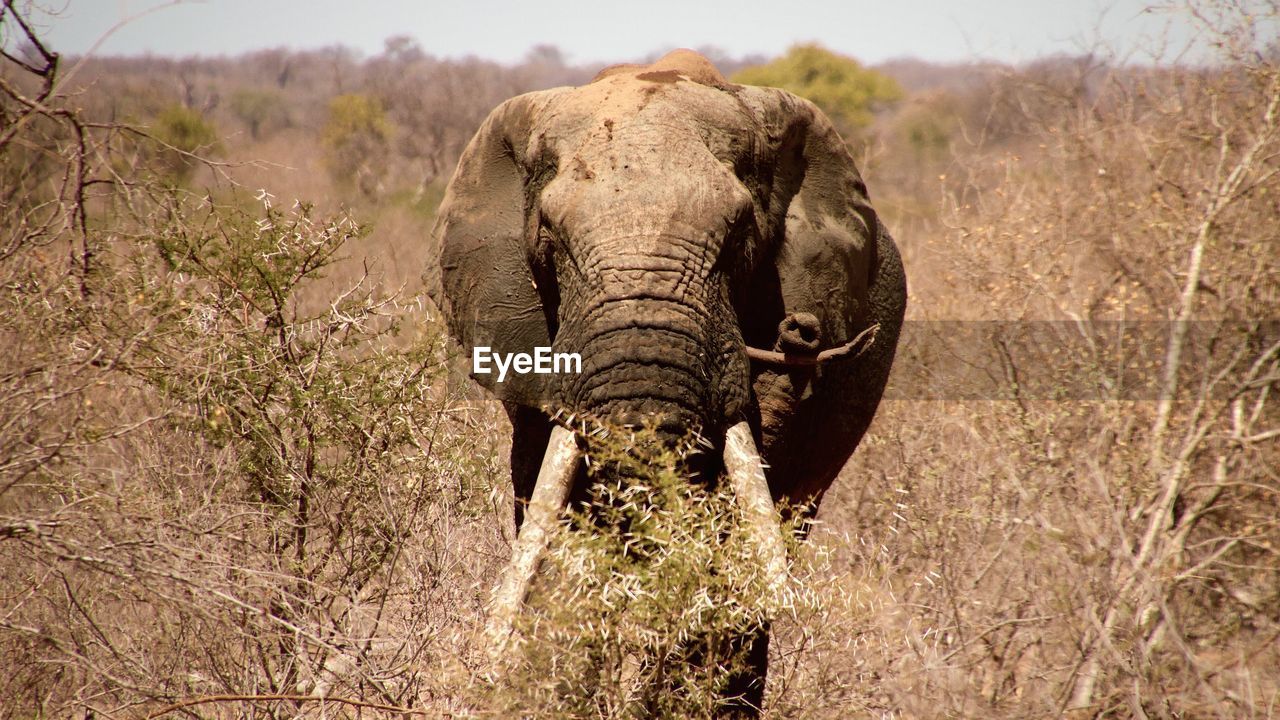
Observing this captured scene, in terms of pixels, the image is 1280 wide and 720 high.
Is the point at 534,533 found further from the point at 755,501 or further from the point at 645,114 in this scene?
the point at 645,114

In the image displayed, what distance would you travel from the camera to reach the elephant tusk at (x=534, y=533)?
3424 millimetres

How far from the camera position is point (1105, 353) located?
6.44 m

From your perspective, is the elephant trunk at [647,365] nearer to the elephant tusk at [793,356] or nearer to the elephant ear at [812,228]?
the elephant tusk at [793,356]

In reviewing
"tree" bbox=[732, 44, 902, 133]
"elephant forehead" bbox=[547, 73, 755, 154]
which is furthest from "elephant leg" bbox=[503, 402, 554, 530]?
"tree" bbox=[732, 44, 902, 133]

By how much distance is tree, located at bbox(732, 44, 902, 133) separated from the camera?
28.5m

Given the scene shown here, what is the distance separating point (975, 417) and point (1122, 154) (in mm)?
2907

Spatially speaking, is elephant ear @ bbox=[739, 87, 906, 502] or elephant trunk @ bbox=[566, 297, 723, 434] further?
elephant ear @ bbox=[739, 87, 906, 502]

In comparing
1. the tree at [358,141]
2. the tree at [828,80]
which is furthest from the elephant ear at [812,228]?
the tree at [828,80]

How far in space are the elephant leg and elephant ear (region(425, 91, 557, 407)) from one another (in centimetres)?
14

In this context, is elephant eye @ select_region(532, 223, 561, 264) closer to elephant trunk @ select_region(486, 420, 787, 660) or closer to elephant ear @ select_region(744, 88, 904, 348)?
elephant trunk @ select_region(486, 420, 787, 660)

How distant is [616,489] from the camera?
342 centimetres

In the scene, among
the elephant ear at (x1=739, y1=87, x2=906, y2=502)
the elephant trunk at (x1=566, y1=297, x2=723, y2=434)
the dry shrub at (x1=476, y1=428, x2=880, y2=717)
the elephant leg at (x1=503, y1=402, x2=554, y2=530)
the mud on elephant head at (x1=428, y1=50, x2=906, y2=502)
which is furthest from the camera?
the elephant leg at (x1=503, y1=402, x2=554, y2=530)

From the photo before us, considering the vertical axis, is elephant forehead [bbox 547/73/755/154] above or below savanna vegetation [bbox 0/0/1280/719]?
above

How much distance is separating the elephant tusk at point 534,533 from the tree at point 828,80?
24.4 metres
